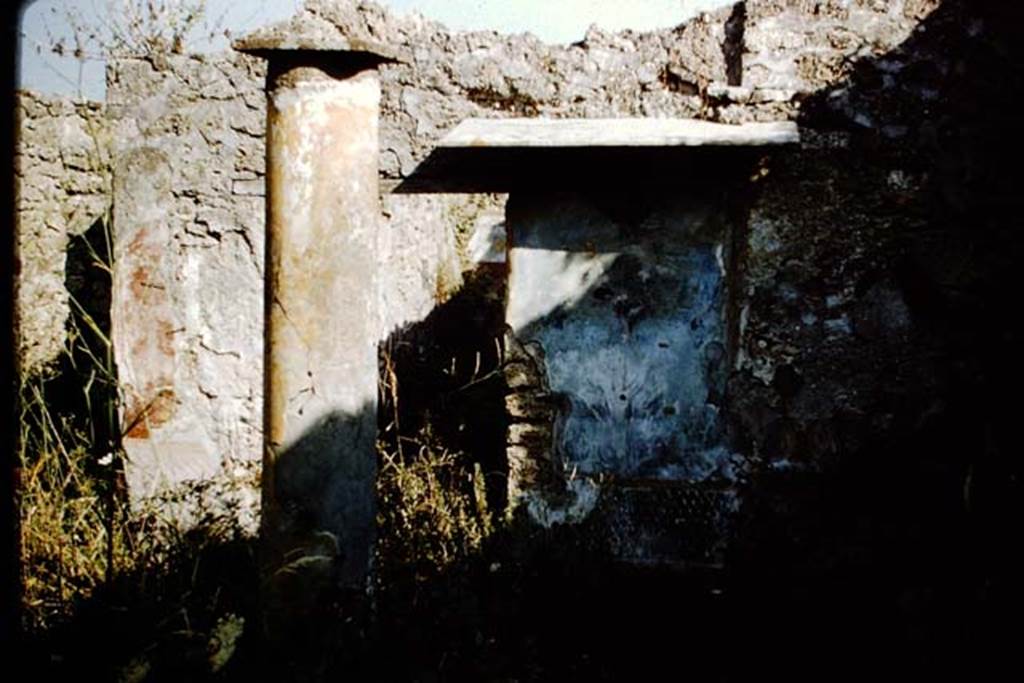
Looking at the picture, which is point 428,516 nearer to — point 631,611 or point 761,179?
point 631,611

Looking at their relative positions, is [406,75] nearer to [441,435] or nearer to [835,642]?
[441,435]

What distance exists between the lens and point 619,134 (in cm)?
349

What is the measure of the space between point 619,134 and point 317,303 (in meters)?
1.53

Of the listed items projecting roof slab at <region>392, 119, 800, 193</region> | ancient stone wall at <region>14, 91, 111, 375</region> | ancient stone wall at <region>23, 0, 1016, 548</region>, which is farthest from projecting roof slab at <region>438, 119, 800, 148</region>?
ancient stone wall at <region>14, 91, 111, 375</region>

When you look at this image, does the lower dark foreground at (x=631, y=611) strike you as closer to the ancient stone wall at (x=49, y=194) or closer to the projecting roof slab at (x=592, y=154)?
the projecting roof slab at (x=592, y=154)

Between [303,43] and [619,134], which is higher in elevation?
[303,43]

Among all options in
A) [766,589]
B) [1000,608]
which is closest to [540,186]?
[766,589]

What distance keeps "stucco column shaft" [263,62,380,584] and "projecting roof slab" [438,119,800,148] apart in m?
0.90

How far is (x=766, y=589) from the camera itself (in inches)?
143

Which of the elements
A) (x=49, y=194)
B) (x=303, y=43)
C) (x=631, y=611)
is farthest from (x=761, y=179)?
(x=49, y=194)

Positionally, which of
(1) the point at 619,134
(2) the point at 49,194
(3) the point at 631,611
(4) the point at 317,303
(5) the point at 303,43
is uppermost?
(5) the point at 303,43

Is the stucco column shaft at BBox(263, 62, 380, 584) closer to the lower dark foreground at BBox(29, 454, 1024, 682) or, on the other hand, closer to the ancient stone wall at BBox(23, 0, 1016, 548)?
the lower dark foreground at BBox(29, 454, 1024, 682)

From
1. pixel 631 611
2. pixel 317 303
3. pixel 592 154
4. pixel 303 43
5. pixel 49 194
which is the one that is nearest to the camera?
pixel 303 43

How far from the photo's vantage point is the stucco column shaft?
2652mm
